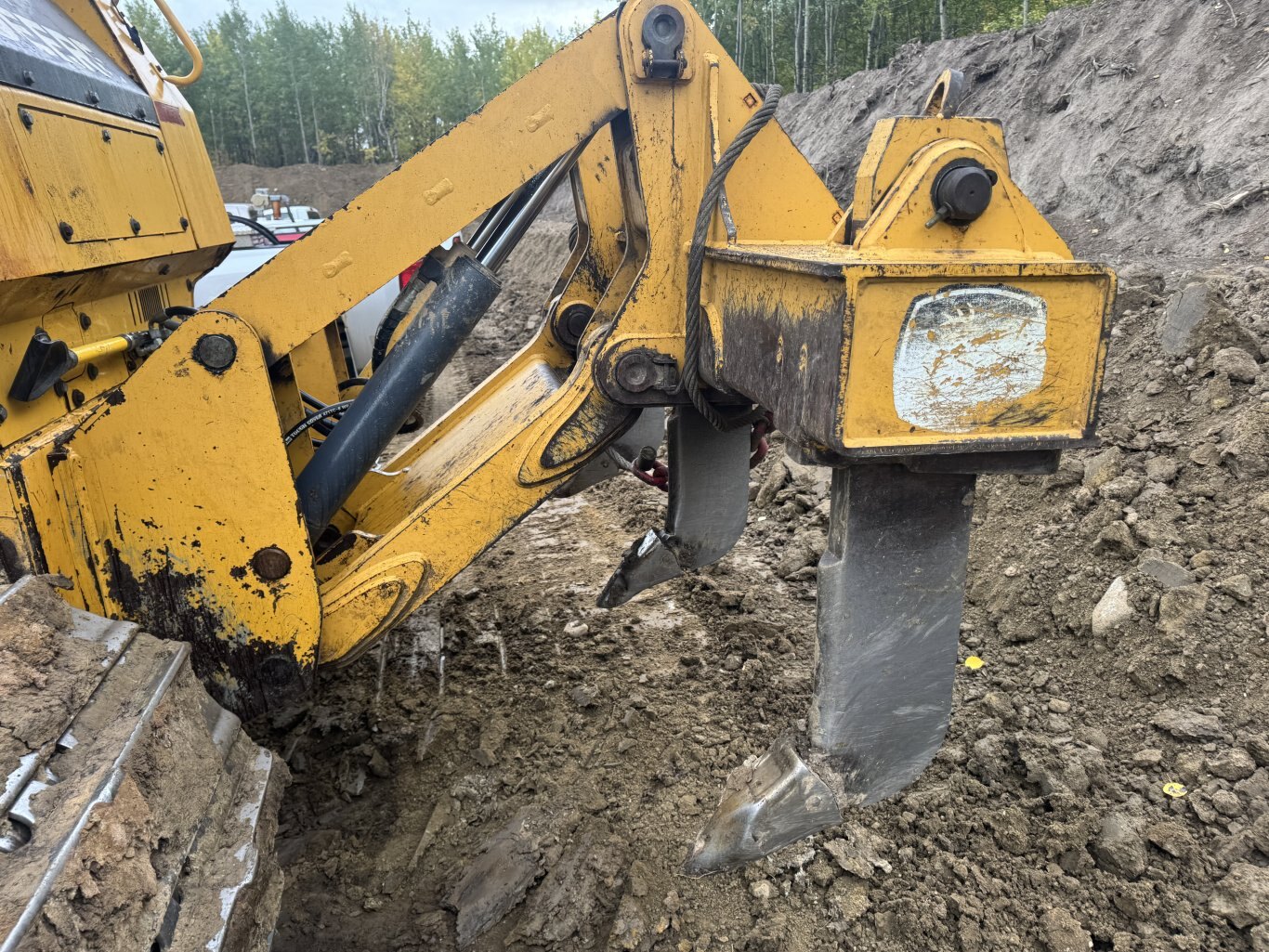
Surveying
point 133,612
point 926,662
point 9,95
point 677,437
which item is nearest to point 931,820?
point 926,662

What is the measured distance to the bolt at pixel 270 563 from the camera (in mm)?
1934

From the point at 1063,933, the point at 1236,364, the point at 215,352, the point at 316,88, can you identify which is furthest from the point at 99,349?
the point at 316,88

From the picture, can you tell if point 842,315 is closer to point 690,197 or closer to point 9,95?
point 690,197

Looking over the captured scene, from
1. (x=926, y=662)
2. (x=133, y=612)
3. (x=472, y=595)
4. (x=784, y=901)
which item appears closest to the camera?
(x=926, y=662)

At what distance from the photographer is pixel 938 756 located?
8.08 ft

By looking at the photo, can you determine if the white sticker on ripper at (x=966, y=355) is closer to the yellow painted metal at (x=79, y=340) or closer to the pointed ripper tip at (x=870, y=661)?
the pointed ripper tip at (x=870, y=661)

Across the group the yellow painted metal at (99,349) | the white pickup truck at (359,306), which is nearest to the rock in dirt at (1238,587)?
the yellow painted metal at (99,349)

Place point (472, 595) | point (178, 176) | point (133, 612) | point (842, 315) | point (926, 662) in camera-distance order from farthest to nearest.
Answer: point (472, 595)
point (178, 176)
point (133, 612)
point (926, 662)
point (842, 315)

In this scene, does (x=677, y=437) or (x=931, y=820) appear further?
(x=677, y=437)

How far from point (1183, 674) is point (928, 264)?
5.82 ft

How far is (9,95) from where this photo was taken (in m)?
1.84

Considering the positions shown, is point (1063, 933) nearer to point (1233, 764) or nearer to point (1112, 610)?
Result: point (1233, 764)

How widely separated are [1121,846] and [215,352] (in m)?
2.34

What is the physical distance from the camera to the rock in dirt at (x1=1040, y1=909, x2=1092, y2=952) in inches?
73.7
